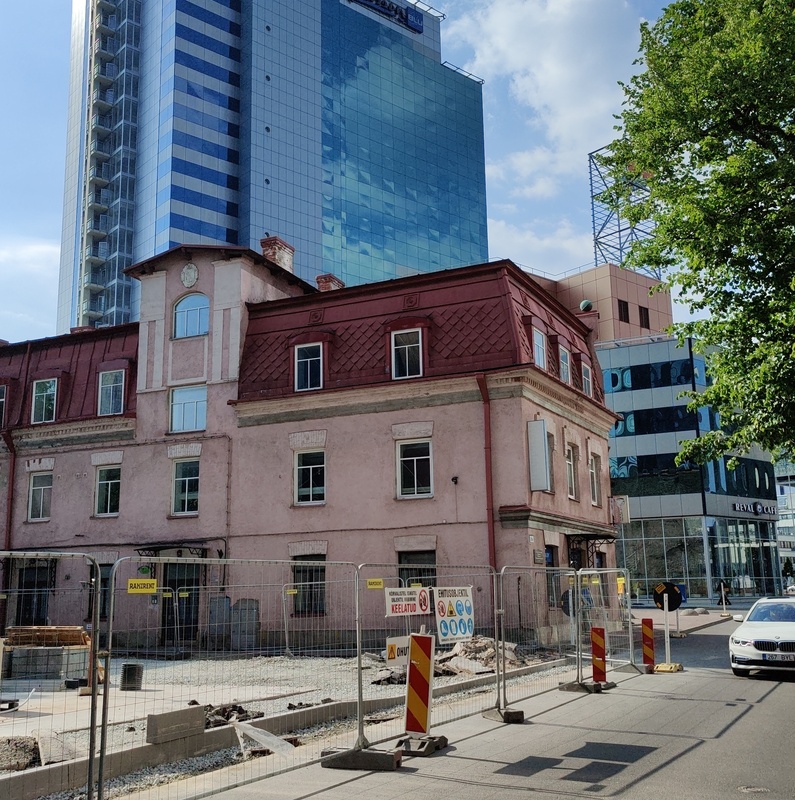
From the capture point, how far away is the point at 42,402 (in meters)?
32.0

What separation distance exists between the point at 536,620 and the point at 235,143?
8129 centimetres

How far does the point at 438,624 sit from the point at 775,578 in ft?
170

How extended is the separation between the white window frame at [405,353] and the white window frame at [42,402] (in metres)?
13.0

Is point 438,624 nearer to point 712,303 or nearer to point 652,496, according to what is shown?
point 712,303

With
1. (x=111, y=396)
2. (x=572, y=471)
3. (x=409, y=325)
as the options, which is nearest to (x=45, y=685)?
(x=409, y=325)

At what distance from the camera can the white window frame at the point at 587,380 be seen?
100ft

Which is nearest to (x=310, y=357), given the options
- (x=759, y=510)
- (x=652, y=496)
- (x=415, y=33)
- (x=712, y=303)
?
(x=712, y=303)

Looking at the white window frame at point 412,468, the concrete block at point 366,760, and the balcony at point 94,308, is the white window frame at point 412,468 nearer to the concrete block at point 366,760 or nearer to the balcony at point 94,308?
the concrete block at point 366,760

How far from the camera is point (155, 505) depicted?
2898cm

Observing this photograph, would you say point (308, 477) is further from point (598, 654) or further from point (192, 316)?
point (598, 654)

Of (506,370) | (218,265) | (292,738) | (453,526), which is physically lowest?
(292,738)

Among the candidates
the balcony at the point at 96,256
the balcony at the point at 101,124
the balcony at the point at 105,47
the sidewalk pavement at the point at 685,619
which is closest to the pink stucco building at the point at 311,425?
the sidewalk pavement at the point at 685,619

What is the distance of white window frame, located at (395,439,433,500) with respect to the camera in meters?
25.7

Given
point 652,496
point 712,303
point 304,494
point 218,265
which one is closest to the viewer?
point 712,303
